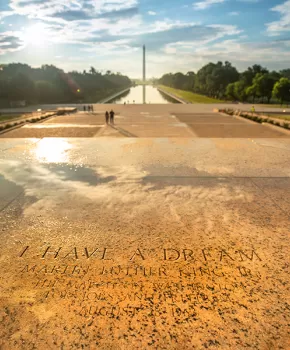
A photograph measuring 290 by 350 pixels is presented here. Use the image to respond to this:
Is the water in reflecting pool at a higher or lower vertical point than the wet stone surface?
higher

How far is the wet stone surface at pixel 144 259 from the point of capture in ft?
12.6

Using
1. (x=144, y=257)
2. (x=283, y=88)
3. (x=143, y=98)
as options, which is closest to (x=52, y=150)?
(x=144, y=257)

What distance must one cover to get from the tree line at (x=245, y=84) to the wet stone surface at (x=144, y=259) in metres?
55.1

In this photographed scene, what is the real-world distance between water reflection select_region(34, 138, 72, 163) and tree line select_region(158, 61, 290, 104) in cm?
5264

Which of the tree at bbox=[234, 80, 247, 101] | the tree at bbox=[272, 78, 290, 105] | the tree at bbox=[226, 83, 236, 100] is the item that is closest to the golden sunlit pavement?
the tree at bbox=[272, 78, 290, 105]

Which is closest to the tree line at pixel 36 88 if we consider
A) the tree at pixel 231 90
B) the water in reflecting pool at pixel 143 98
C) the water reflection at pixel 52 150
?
the water in reflecting pool at pixel 143 98

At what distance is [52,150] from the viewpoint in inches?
575

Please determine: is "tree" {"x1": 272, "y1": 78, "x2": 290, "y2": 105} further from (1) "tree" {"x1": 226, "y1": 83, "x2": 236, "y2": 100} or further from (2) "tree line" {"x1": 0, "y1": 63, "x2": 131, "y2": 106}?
(2) "tree line" {"x1": 0, "y1": 63, "x2": 131, "y2": 106}

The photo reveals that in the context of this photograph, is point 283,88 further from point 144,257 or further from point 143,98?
point 144,257

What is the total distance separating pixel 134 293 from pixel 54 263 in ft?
5.35

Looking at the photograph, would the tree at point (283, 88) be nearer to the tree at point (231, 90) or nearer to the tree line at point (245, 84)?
the tree line at point (245, 84)

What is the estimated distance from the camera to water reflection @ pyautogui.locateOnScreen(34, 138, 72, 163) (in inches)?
507

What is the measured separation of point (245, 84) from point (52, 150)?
226ft

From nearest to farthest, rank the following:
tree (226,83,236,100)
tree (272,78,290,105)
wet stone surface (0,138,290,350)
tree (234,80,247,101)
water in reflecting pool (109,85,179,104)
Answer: wet stone surface (0,138,290,350) < tree (272,78,290,105) < tree (234,80,247,101) < tree (226,83,236,100) < water in reflecting pool (109,85,179,104)
